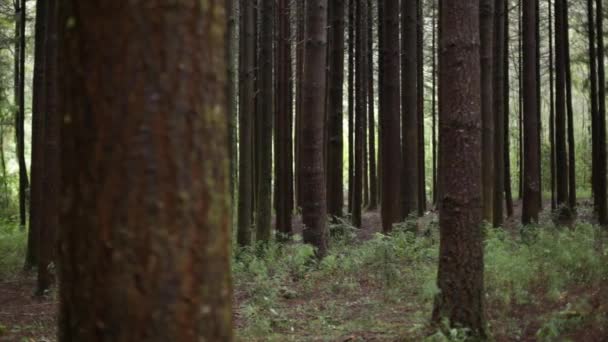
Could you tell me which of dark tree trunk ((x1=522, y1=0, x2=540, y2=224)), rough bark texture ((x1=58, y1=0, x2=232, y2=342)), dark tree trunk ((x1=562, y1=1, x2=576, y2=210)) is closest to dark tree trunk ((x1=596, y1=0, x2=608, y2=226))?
dark tree trunk ((x1=562, y1=1, x2=576, y2=210))

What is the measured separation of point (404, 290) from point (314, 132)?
13.1 feet

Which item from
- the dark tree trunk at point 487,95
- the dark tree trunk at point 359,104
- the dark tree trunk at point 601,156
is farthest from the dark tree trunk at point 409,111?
the dark tree trunk at point 601,156

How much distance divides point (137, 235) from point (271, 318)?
640 cm

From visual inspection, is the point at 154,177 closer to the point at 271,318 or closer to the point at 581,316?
the point at 581,316

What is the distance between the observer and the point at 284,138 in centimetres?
1872

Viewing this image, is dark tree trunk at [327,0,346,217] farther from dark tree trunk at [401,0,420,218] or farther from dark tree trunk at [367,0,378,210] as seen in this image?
dark tree trunk at [367,0,378,210]

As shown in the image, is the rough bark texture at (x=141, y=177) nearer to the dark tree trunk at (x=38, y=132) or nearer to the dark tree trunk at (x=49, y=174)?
the dark tree trunk at (x=49, y=174)

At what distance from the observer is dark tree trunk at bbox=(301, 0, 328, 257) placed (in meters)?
12.1

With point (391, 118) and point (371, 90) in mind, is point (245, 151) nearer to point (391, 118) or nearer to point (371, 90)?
point (391, 118)

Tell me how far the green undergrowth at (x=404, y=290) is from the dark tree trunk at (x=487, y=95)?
1668 mm

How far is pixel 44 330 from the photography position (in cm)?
834

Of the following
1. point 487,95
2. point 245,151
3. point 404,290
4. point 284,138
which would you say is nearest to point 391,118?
point 487,95

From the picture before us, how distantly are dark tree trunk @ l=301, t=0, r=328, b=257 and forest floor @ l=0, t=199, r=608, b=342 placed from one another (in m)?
0.61

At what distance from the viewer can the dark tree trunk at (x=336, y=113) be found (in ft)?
48.4
